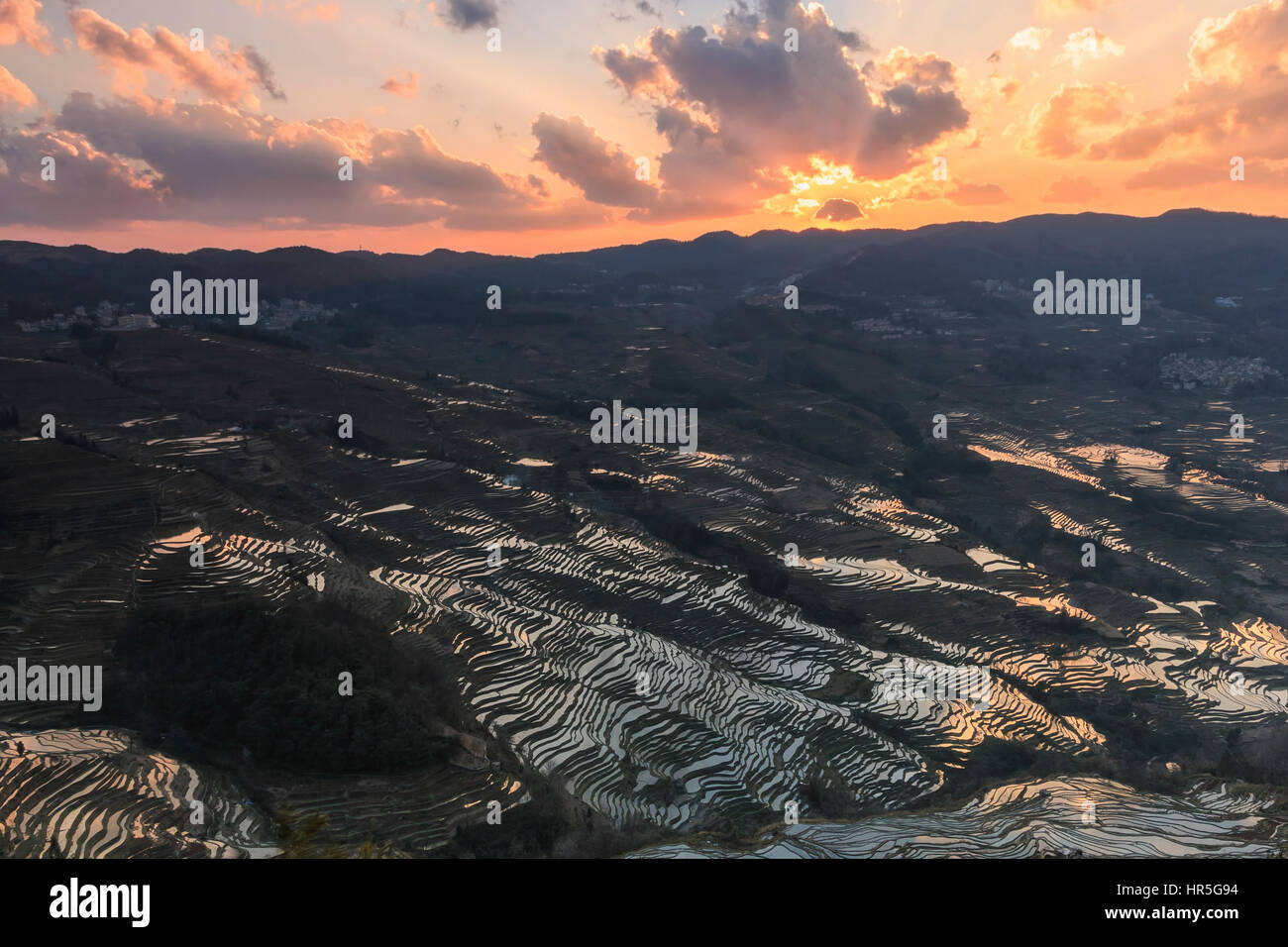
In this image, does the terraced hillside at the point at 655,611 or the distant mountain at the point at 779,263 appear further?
the distant mountain at the point at 779,263

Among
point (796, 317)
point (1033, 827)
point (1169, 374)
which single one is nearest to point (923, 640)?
point (1033, 827)

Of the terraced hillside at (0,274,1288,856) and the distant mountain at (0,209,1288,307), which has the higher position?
the distant mountain at (0,209,1288,307)

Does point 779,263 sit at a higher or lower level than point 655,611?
higher

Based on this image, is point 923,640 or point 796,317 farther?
point 796,317

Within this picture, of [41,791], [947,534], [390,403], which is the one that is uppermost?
[390,403]

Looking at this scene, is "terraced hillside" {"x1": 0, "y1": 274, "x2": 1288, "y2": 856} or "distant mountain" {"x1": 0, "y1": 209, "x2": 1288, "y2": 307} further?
"distant mountain" {"x1": 0, "y1": 209, "x2": 1288, "y2": 307}

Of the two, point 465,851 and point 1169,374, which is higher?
point 1169,374

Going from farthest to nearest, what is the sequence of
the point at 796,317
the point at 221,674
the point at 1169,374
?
the point at 796,317 < the point at 1169,374 < the point at 221,674

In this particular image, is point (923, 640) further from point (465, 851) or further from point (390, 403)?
point (390, 403)

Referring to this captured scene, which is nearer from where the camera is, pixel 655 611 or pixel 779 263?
pixel 655 611

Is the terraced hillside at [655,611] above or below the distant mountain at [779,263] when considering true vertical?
below

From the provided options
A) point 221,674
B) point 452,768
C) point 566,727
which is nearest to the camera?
point 452,768
